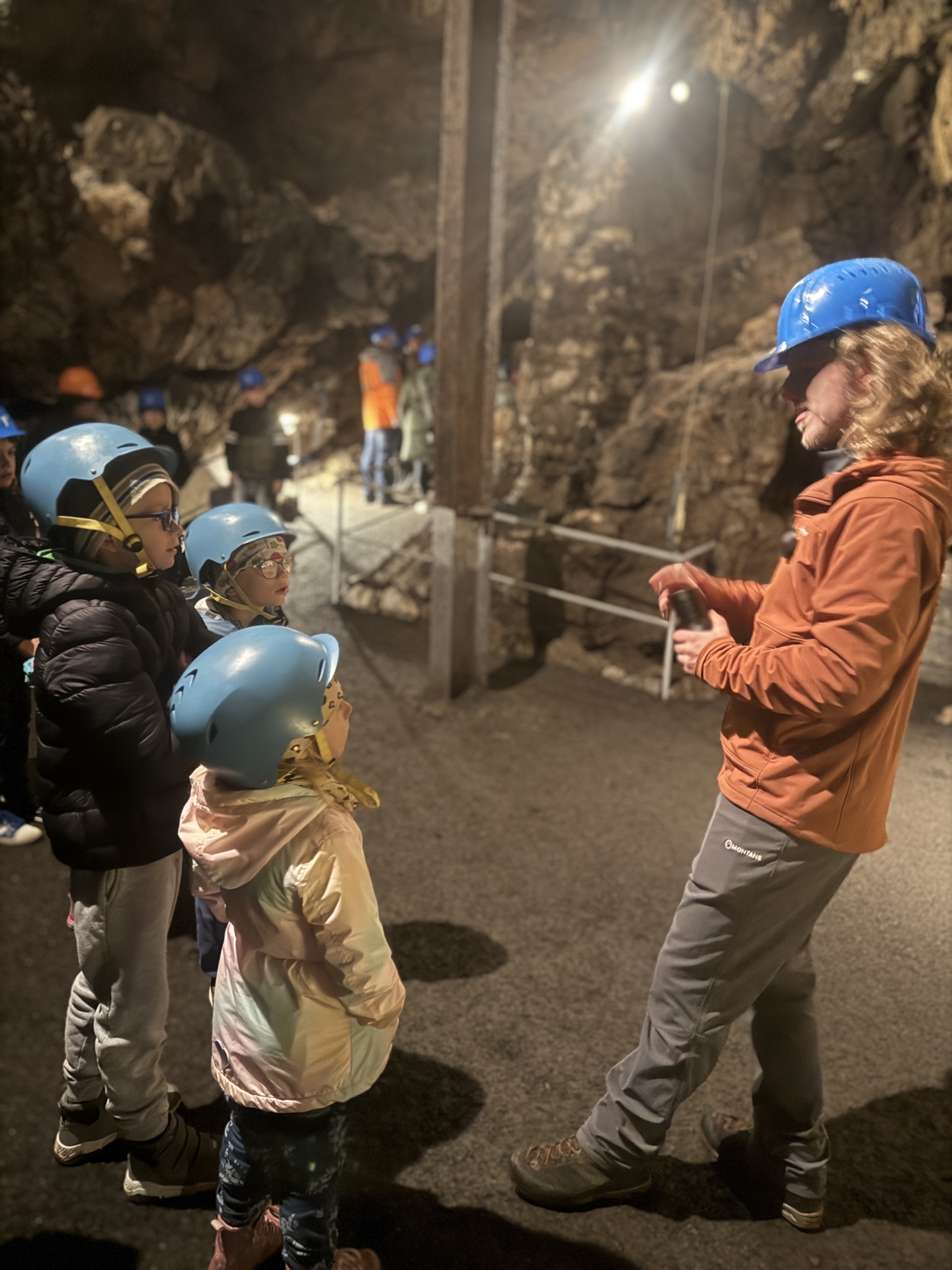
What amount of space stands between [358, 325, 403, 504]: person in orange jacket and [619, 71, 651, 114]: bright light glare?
12.2ft

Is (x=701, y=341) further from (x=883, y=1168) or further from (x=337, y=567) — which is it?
(x=883, y=1168)

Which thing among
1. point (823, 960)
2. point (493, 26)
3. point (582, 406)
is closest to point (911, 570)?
point (823, 960)

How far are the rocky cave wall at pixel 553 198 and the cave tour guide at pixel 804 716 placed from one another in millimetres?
4569

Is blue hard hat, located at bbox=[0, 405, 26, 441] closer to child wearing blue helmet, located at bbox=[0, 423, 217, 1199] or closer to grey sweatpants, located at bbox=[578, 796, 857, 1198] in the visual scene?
child wearing blue helmet, located at bbox=[0, 423, 217, 1199]

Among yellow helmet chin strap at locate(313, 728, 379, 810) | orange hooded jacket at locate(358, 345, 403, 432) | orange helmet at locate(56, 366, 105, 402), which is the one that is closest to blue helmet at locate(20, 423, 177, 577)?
yellow helmet chin strap at locate(313, 728, 379, 810)

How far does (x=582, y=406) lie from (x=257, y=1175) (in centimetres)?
822

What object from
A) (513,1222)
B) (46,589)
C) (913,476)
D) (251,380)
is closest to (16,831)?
(46,589)

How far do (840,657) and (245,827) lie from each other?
4.06 ft

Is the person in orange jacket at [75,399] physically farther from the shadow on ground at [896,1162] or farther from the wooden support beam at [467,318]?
the shadow on ground at [896,1162]

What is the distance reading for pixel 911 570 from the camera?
1.75m

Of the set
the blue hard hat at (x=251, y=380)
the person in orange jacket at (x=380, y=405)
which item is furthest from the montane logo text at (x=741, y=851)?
the person in orange jacket at (x=380, y=405)

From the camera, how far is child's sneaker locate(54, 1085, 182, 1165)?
2609 millimetres

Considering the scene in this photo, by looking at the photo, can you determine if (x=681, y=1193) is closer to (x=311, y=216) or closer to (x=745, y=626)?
(x=745, y=626)

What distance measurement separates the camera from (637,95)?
9.32m
